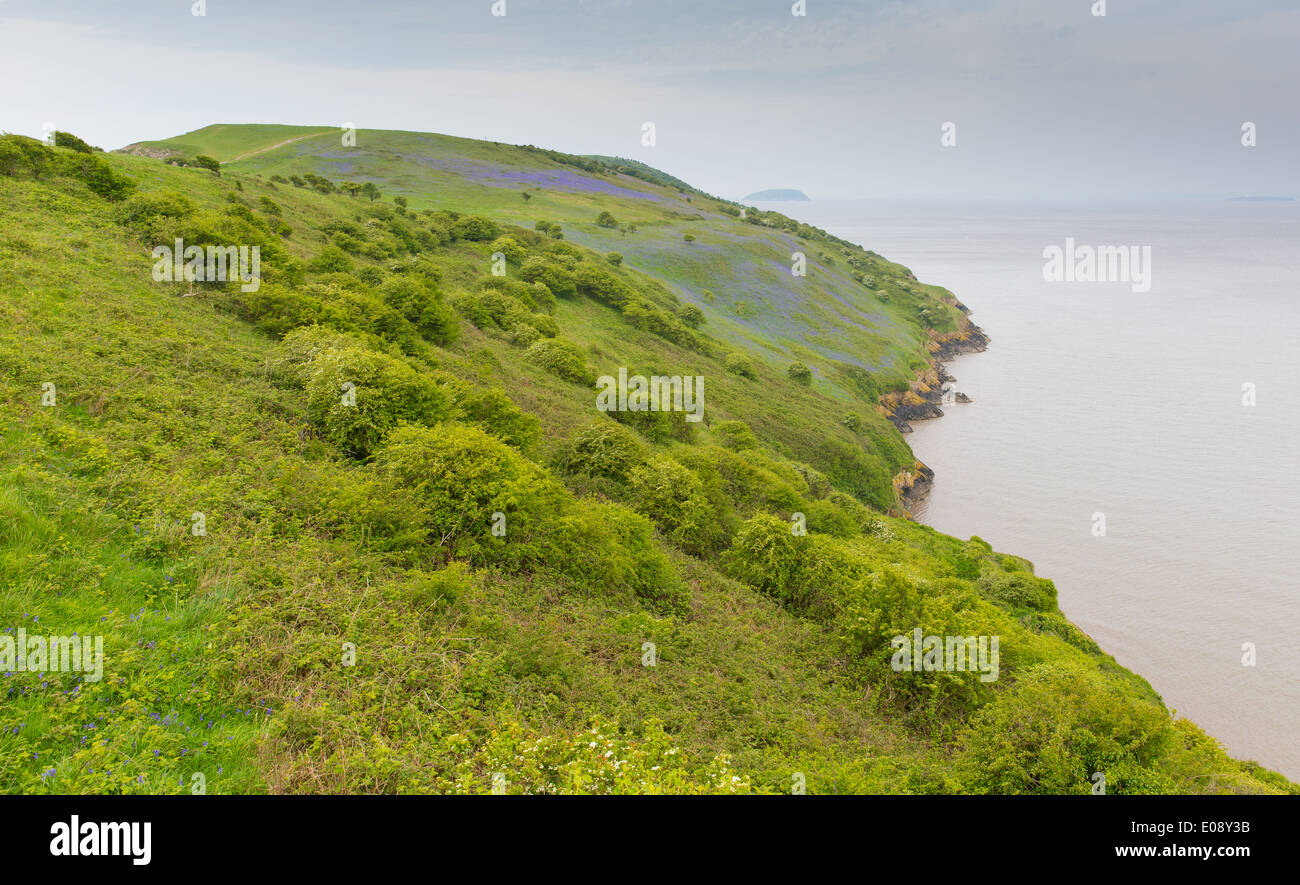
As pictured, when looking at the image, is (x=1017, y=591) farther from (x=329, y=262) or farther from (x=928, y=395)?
(x=928, y=395)

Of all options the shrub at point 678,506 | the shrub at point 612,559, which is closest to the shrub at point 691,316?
the shrub at point 678,506

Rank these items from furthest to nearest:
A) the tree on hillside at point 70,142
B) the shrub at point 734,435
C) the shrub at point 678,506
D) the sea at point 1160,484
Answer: the shrub at point 734,435 → the tree on hillside at point 70,142 → the sea at point 1160,484 → the shrub at point 678,506

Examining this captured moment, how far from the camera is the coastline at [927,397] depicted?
45531 mm

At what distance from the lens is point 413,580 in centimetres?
1180

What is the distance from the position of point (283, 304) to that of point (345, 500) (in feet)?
44.3

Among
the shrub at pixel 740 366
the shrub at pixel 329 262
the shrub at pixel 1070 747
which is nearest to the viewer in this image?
the shrub at pixel 1070 747

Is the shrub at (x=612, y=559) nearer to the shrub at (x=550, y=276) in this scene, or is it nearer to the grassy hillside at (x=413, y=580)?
the grassy hillside at (x=413, y=580)

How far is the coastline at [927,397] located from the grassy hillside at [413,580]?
12934 mm

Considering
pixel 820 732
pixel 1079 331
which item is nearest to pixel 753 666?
pixel 820 732

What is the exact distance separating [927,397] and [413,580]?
211ft

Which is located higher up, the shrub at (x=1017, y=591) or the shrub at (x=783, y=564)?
the shrub at (x=783, y=564)

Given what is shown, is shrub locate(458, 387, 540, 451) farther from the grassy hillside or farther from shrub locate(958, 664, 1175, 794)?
shrub locate(958, 664, 1175, 794)

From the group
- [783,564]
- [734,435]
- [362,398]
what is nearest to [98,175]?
[362,398]
